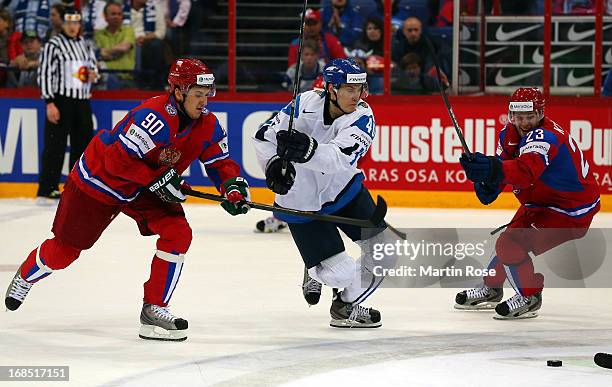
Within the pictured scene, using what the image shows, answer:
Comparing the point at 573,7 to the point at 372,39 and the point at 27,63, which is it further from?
the point at 27,63

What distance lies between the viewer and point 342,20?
10000 millimetres

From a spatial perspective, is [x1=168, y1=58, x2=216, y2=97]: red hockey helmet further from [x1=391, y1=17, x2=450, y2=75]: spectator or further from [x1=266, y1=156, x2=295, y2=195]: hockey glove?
[x1=391, y1=17, x2=450, y2=75]: spectator

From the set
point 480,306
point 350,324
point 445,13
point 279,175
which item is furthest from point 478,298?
point 445,13

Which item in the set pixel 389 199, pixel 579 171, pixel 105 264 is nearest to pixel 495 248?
pixel 579 171

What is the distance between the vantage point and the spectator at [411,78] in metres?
10.1

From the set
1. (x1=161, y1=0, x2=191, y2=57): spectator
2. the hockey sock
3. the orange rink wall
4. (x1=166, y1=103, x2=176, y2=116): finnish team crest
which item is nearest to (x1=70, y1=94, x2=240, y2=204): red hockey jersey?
(x1=166, y1=103, x2=176, y2=116): finnish team crest

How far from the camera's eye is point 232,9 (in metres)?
10.2

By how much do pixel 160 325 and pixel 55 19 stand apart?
5.78m

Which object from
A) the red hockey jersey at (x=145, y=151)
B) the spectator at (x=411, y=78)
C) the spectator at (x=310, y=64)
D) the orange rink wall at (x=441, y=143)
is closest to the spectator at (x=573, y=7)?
the orange rink wall at (x=441, y=143)

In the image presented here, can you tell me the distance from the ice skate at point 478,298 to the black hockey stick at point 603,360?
1.36 meters

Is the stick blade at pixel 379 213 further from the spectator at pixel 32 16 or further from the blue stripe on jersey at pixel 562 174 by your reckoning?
the spectator at pixel 32 16

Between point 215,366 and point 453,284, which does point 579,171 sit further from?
point 215,366

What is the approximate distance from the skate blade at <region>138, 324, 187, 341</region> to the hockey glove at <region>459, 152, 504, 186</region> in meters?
1.36

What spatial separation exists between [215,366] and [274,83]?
19.0 ft
